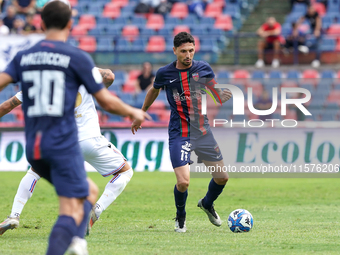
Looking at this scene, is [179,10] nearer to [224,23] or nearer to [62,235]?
[224,23]

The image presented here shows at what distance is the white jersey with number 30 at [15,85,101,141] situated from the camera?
22.5 feet

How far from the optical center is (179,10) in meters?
23.2

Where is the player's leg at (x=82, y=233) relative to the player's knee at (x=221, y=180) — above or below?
above

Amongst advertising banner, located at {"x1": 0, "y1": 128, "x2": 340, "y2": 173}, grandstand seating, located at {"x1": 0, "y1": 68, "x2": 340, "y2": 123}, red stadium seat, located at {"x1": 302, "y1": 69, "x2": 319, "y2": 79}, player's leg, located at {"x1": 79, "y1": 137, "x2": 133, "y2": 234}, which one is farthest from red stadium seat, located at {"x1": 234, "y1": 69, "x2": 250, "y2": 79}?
player's leg, located at {"x1": 79, "y1": 137, "x2": 133, "y2": 234}

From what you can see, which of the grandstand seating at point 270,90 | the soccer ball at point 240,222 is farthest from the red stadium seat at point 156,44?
the soccer ball at point 240,222

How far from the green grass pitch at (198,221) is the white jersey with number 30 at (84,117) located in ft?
4.13

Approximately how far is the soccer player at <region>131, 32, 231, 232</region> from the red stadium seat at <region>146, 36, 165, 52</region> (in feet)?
42.6

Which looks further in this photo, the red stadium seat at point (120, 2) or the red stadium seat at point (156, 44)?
the red stadium seat at point (120, 2)

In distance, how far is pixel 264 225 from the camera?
7.66m

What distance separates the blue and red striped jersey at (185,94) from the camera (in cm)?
740

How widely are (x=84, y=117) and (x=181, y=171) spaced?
1426mm

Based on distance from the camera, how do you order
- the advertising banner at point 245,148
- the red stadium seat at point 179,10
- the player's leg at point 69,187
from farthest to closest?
the red stadium seat at point 179,10
the advertising banner at point 245,148
the player's leg at point 69,187

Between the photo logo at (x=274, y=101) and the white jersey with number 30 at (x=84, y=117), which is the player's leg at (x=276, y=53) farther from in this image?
the white jersey with number 30 at (x=84, y=117)

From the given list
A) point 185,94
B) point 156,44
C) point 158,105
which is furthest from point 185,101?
point 156,44
